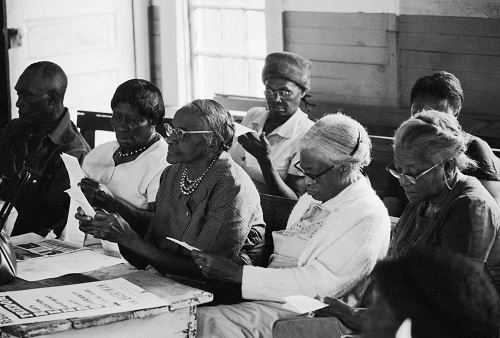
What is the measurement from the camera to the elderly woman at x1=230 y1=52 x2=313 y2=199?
15.8ft

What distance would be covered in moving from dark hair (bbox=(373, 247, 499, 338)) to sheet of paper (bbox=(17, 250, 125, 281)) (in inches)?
89.9

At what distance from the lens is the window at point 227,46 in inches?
268

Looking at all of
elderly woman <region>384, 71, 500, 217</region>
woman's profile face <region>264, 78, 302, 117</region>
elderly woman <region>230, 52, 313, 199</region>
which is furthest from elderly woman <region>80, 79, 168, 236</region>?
elderly woman <region>384, 71, 500, 217</region>

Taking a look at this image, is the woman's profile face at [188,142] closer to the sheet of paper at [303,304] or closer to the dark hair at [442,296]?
the sheet of paper at [303,304]

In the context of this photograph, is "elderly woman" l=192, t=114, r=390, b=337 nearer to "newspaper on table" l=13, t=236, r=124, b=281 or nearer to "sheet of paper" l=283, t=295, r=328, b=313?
"sheet of paper" l=283, t=295, r=328, b=313

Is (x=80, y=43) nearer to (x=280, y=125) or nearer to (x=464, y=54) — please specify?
(x=280, y=125)

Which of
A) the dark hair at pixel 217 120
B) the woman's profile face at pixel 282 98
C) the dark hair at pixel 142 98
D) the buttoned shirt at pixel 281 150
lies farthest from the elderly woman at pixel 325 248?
the woman's profile face at pixel 282 98

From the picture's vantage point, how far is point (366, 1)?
5.92 meters

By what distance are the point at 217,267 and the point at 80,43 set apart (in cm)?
405

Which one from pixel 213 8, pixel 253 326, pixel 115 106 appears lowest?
pixel 253 326

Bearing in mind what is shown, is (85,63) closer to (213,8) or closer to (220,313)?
(213,8)

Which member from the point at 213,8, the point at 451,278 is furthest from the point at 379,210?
the point at 213,8

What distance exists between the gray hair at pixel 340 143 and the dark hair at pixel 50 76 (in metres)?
2.07

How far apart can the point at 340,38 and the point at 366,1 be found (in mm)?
336
